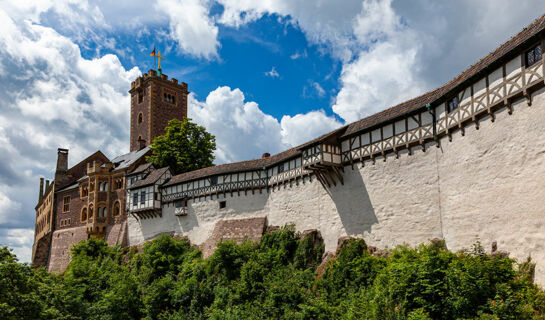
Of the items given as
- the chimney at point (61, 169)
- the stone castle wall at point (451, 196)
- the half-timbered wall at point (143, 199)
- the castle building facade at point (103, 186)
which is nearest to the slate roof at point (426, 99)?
the stone castle wall at point (451, 196)

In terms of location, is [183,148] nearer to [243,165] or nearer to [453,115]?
[243,165]

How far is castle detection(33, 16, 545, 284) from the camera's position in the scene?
16250 millimetres

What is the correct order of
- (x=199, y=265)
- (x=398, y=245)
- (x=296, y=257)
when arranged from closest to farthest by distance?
1. (x=398, y=245)
2. (x=296, y=257)
3. (x=199, y=265)

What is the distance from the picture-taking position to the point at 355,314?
1847 cm

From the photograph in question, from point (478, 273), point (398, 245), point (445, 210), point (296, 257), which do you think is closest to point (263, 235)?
point (296, 257)

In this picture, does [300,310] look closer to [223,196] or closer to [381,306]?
[381,306]

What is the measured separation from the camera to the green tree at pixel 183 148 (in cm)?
4644

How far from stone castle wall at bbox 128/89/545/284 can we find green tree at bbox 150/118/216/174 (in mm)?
16564

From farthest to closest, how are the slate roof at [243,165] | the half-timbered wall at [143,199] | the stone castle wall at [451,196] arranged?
the half-timbered wall at [143,199] < the slate roof at [243,165] < the stone castle wall at [451,196]

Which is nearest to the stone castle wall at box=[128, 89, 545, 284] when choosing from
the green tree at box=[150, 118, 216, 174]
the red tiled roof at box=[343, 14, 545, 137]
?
the red tiled roof at box=[343, 14, 545, 137]

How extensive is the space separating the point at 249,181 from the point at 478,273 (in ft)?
69.4

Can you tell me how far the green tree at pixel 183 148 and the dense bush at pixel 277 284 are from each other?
1061 centimetres

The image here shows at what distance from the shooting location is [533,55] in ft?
52.2

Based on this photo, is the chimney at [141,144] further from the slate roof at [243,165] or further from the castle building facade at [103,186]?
the slate roof at [243,165]
